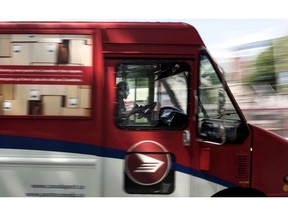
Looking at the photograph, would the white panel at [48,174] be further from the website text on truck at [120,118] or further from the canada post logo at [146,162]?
the canada post logo at [146,162]

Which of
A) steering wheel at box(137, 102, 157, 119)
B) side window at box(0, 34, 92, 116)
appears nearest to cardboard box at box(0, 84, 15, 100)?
side window at box(0, 34, 92, 116)

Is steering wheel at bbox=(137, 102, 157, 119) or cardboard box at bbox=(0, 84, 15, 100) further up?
cardboard box at bbox=(0, 84, 15, 100)

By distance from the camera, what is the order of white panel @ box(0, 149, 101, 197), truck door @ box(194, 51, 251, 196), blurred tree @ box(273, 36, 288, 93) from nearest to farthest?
white panel @ box(0, 149, 101, 197) → truck door @ box(194, 51, 251, 196) → blurred tree @ box(273, 36, 288, 93)

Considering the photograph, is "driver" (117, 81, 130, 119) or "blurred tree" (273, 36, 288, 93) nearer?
"driver" (117, 81, 130, 119)

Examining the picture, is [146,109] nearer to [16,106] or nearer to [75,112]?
[75,112]

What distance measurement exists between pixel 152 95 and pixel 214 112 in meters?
0.70

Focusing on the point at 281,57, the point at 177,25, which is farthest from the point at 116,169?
the point at 281,57

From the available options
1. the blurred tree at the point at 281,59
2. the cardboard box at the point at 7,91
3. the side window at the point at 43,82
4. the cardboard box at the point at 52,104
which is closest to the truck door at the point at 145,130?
the side window at the point at 43,82

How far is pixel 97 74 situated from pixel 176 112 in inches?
36.5

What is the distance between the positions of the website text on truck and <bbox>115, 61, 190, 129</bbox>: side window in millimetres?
11

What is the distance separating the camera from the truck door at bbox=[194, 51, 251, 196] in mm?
3666

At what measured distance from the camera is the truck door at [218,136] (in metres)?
3.67

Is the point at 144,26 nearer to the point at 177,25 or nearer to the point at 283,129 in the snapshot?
the point at 177,25

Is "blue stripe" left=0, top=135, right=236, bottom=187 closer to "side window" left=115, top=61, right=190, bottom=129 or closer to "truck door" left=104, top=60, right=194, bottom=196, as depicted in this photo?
"truck door" left=104, top=60, right=194, bottom=196
